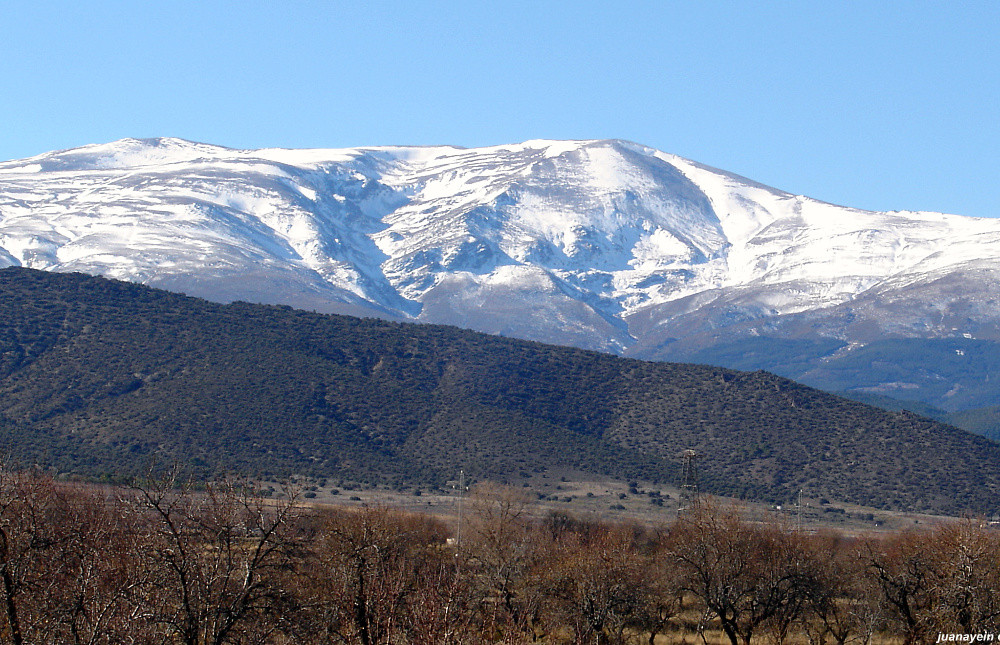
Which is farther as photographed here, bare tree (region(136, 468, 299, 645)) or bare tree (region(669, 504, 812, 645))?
bare tree (region(669, 504, 812, 645))

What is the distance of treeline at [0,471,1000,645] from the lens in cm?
2420

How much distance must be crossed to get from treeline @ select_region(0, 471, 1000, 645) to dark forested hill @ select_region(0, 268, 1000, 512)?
6029cm

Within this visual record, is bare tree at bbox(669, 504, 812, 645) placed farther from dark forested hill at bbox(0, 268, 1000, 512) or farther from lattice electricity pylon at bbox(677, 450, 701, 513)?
dark forested hill at bbox(0, 268, 1000, 512)

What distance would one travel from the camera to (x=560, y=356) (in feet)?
627

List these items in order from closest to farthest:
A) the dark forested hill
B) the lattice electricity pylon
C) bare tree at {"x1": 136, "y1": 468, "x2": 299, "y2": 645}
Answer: bare tree at {"x1": 136, "y1": 468, "x2": 299, "y2": 645}, the lattice electricity pylon, the dark forested hill

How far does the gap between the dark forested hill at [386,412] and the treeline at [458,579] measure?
60290mm

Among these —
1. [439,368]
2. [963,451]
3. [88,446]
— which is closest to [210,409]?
[88,446]

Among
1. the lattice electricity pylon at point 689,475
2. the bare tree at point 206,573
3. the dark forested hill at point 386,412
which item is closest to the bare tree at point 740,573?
the bare tree at point 206,573

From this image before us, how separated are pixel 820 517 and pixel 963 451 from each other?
34808 mm

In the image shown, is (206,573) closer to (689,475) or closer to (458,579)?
(458,579)

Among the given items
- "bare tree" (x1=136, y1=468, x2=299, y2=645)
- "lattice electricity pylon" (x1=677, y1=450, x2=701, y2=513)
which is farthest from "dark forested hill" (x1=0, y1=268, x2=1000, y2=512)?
"bare tree" (x1=136, y1=468, x2=299, y2=645)

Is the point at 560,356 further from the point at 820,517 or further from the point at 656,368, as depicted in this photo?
the point at 820,517

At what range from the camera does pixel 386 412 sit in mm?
151375

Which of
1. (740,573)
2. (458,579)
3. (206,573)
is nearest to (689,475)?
(740,573)
